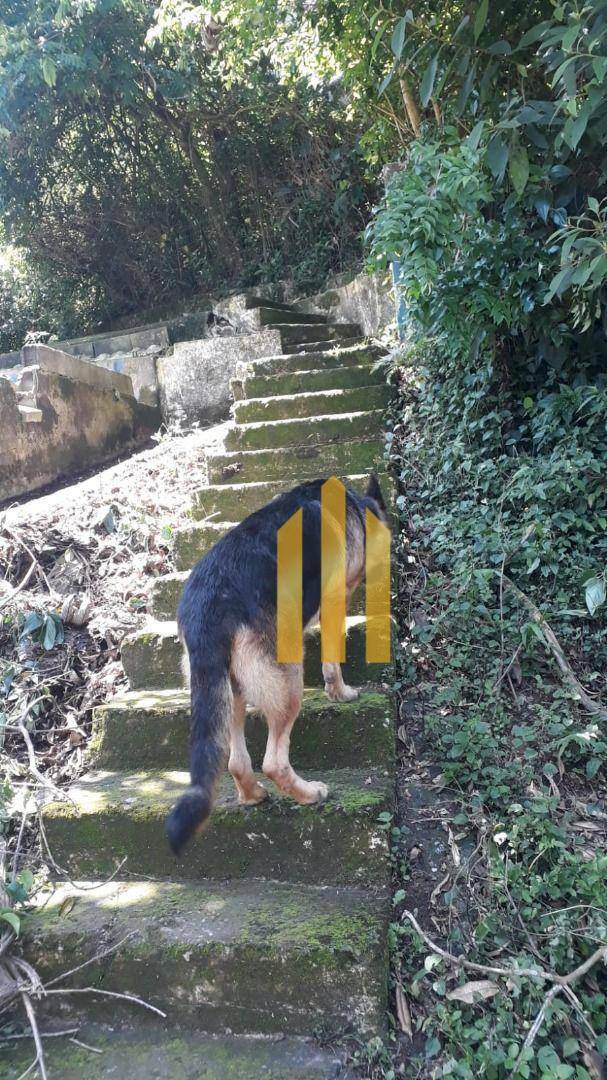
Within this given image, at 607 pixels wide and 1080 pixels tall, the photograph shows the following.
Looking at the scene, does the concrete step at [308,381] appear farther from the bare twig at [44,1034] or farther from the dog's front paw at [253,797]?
the bare twig at [44,1034]

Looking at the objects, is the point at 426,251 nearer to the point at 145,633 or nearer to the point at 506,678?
the point at 506,678

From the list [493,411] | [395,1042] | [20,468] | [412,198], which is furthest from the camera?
[20,468]

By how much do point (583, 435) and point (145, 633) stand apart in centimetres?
254

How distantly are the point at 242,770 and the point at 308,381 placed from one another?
12.1 feet

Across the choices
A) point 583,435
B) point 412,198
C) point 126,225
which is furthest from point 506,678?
point 126,225

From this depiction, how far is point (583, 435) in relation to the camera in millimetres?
3371

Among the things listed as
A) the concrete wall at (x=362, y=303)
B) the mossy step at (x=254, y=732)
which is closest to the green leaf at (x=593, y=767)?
the mossy step at (x=254, y=732)

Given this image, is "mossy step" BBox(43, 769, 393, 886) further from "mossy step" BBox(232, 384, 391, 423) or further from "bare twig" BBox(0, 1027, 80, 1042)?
"mossy step" BBox(232, 384, 391, 423)

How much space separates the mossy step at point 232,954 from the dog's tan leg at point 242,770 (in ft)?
1.01

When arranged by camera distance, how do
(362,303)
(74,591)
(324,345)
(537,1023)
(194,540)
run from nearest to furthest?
(537,1023), (194,540), (74,591), (324,345), (362,303)

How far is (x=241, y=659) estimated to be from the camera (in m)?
2.37

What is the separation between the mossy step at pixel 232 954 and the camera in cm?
202

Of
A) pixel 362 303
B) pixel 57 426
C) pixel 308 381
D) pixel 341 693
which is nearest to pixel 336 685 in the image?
pixel 341 693

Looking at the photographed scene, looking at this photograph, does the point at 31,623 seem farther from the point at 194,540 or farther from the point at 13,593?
the point at 194,540
